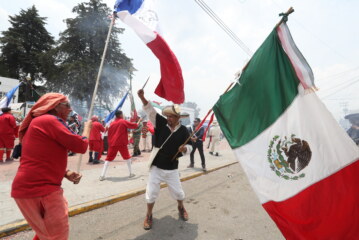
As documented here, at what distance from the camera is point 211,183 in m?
6.50

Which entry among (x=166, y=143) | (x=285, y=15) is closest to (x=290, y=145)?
(x=285, y=15)

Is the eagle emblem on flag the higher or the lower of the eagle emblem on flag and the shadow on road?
the higher

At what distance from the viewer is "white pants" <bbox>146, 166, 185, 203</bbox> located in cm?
362

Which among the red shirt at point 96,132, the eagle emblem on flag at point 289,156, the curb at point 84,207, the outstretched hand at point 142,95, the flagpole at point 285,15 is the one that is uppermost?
the flagpole at point 285,15

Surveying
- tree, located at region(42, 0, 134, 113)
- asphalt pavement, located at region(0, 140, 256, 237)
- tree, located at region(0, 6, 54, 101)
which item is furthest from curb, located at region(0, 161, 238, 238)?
tree, located at region(0, 6, 54, 101)

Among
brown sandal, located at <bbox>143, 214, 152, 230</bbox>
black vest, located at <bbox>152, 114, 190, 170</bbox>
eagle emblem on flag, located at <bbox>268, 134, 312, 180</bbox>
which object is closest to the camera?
eagle emblem on flag, located at <bbox>268, 134, 312, 180</bbox>

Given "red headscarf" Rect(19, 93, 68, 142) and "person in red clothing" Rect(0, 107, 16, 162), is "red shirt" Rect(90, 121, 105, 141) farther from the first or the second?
"red headscarf" Rect(19, 93, 68, 142)

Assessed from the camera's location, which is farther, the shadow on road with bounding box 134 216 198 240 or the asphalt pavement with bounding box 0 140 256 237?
the asphalt pavement with bounding box 0 140 256 237

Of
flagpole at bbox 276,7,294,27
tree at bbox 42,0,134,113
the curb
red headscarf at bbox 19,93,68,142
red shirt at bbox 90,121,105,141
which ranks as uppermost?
tree at bbox 42,0,134,113

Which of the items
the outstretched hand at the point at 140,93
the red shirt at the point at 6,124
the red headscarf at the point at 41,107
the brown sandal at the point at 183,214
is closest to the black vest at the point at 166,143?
the outstretched hand at the point at 140,93

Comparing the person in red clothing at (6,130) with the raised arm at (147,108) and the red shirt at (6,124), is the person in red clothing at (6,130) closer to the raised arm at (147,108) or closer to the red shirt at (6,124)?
the red shirt at (6,124)

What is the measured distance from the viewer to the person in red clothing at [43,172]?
6.81ft

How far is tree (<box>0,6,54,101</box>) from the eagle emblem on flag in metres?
39.2

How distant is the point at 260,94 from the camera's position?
2602 mm
